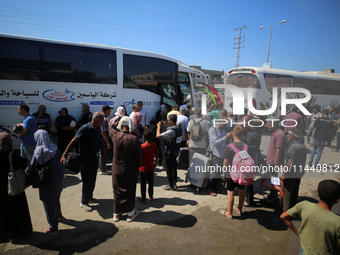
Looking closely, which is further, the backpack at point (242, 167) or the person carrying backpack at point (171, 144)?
the person carrying backpack at point (171, 144)

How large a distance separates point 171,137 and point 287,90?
115 inches

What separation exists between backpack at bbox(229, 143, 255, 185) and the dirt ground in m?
0.83

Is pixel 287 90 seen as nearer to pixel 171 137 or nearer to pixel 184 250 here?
pixel 171 137

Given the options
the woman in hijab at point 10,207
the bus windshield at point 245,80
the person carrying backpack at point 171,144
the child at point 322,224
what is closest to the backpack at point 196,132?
the person carrying backpack at point 171,144

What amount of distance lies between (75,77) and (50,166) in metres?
4.52

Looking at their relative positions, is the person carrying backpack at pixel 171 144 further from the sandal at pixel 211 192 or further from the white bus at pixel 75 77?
the white bus at pixel 75 77

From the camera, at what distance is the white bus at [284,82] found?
37.0 feet

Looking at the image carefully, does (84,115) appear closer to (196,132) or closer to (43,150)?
(43,150)

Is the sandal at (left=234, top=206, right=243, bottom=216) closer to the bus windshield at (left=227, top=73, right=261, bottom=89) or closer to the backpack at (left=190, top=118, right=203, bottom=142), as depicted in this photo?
the backpack at (left=190, top=118, right=203, bottom=142)

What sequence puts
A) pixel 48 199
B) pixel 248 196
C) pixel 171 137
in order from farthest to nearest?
1. pixel 171 137
2. pixel 248 196
3. pixel 48 199

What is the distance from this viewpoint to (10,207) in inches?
113

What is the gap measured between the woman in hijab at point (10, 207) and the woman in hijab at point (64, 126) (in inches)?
133

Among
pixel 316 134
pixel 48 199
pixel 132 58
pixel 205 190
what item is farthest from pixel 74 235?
pixel 316 134

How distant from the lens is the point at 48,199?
2.97 meters
